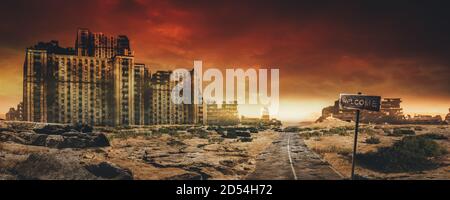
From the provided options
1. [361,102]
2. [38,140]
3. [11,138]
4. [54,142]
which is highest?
[361,102]

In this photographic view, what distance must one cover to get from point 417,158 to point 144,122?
82.8 m

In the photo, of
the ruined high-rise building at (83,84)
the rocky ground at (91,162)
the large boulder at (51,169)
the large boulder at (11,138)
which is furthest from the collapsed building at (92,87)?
the large boulder at (51,169)

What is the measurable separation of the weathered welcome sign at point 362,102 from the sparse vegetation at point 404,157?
8.71 m

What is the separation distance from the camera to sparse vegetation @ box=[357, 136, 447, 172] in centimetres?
2444

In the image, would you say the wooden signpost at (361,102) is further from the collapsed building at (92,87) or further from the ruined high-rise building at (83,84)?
the collapsed building at (92,87)

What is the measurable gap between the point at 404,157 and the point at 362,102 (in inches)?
426

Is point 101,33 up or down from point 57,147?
up

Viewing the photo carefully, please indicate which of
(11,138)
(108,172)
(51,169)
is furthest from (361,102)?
(11,138)

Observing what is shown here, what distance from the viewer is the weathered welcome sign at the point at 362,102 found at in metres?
17.3

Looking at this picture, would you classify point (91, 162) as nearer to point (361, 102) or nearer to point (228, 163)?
point (228, 163)

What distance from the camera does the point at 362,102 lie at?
683 inches
